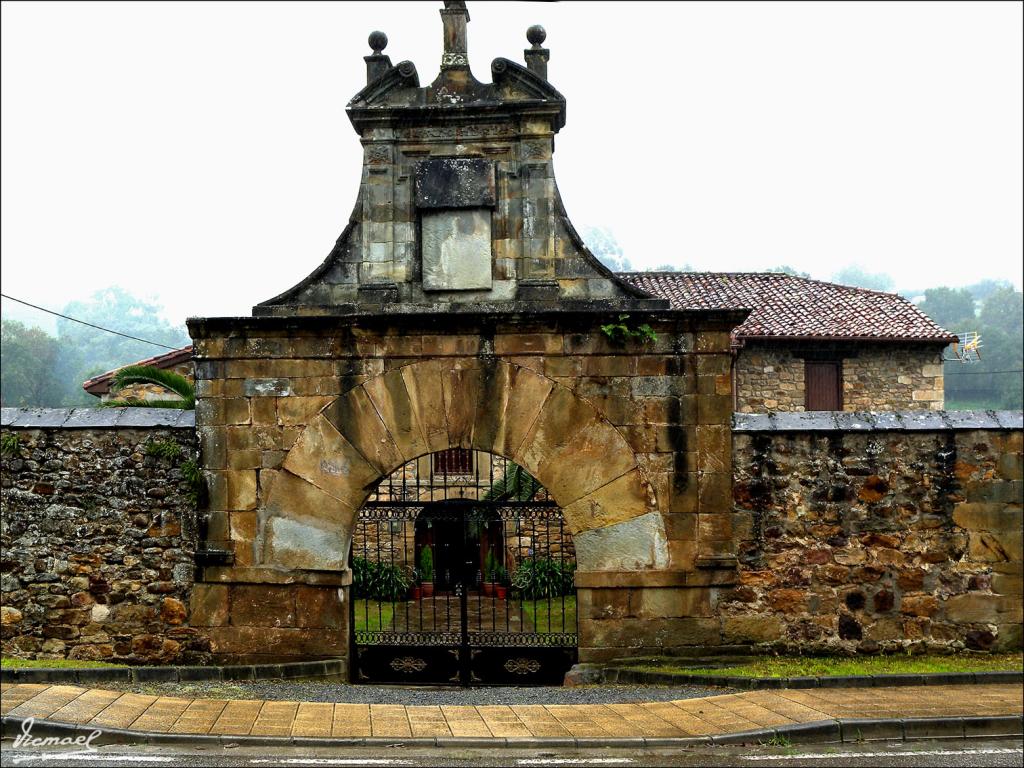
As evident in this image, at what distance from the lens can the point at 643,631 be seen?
983 centimetres

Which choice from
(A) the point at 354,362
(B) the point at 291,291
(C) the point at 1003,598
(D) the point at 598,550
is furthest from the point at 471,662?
(C) the point at 1003,598

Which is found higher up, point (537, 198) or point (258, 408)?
point (537, 198)

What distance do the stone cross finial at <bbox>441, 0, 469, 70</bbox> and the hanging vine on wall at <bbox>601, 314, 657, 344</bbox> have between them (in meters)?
2.81

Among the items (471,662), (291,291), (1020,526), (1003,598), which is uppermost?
(291,291)

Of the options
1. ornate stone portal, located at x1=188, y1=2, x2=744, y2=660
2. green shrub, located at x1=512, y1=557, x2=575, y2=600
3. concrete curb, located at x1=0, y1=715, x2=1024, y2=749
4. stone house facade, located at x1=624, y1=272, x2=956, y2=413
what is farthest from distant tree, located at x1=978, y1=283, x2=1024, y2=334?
concrete curb, located at x1=0, y1=715, x2=1024, y2=749

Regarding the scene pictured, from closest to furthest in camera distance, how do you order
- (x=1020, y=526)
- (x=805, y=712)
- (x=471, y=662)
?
(x=805, y=712)
(x=1020, y=526)
(x=471, y=662)

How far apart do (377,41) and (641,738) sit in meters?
6.72

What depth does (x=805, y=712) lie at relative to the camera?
26.2 feet

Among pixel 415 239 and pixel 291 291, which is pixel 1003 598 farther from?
pixel 291 291

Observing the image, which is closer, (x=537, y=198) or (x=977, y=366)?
(x=537, y=198)

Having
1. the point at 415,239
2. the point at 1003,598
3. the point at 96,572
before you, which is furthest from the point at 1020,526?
the point at 96,572

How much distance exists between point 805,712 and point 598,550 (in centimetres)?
250

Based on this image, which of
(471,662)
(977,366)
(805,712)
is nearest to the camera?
(805,712)

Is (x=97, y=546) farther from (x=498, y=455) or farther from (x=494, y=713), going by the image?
(x=494, y=713)
